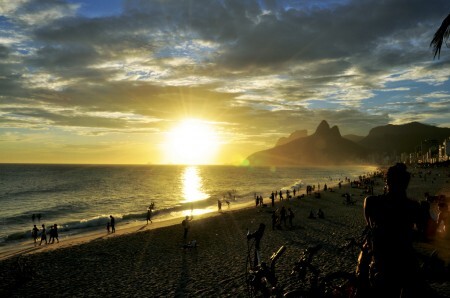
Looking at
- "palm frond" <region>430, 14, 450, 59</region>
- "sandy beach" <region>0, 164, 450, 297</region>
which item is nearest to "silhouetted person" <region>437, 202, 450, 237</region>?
"sandy beach" <region>0, 164, 450, 297</region>

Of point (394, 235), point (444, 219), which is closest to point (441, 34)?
point (394, 235)

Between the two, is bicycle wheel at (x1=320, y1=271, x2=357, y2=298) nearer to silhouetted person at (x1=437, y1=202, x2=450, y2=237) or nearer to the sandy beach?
the sandy beach

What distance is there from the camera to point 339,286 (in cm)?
574

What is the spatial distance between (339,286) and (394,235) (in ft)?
5.92

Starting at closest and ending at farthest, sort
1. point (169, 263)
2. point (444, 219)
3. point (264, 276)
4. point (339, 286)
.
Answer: point (339, 286)
point (264, 276)
point (444, 219)
point (169, 263)

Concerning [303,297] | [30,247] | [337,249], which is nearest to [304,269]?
[303,297]

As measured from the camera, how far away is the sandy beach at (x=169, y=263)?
14.9 meters

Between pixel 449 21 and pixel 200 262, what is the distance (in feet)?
53.0

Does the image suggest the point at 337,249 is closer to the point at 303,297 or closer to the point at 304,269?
the point at 304,269

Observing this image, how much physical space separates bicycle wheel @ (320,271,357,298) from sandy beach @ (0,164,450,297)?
17.7 feet

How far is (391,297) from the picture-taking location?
14.6 ft

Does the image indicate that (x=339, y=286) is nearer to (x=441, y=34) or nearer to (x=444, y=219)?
(x=441, y=34)

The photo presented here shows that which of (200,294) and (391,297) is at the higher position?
(391,297)

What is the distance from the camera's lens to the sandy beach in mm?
14891
